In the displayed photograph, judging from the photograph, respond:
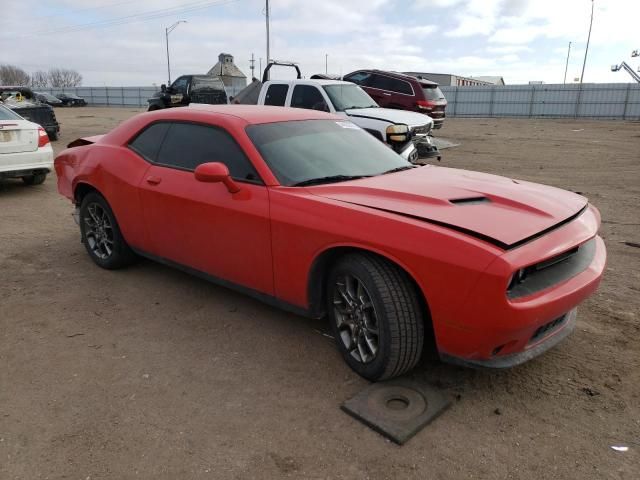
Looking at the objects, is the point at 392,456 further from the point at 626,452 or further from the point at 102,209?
the point at 102,209

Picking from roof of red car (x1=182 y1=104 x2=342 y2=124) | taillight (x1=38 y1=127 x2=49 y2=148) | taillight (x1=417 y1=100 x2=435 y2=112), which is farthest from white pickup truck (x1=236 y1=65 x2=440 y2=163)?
roof of red car (x1=182 y1=104 x2=342 y2=124)

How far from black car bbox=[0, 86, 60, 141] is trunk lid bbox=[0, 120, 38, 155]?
5776 mm

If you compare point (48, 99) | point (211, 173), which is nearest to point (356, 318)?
point (211, 173)

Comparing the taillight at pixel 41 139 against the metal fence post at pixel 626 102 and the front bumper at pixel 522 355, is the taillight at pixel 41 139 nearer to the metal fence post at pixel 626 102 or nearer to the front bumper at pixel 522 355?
the front bumper at pixel 522 355

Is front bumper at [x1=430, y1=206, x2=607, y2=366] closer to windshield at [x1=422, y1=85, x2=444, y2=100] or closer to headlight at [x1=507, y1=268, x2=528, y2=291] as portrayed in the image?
headlight at [x1=507, y1=268, x2=528, y2=291]

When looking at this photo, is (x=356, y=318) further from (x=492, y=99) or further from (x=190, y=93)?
(x=492, y=99)

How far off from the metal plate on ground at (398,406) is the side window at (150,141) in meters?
2.63

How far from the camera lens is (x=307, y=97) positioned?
990cm

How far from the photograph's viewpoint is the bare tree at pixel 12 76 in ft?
284

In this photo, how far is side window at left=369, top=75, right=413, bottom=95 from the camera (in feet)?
46.7

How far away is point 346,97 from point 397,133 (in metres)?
2.03

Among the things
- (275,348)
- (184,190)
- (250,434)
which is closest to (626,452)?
(250,434)

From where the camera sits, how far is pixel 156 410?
2.86 metres

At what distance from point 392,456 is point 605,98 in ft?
107
